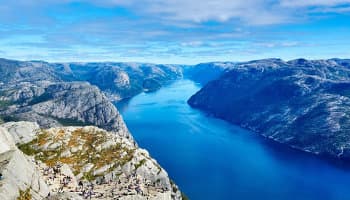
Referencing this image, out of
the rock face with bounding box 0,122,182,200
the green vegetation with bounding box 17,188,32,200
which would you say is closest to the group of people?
the rock face with bounding box 0,122,182,200

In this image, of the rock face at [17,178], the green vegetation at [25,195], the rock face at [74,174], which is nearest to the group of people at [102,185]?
the rock face at [74,174]

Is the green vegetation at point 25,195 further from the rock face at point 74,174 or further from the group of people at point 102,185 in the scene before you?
the group of people at point 102,185

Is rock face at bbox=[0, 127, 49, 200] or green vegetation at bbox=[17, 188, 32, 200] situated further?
green vegetation at bbox=[17, 188, 32, 200]

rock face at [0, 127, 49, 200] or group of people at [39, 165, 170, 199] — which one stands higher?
rock face at [0, 127, 49, 200]

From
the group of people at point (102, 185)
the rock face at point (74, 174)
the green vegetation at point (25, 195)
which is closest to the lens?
the green vegetation at point (25, 195)

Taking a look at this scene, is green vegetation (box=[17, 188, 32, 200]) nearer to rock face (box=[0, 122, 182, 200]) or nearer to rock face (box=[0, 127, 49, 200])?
rock face (box=[0, 127, 49, 200])

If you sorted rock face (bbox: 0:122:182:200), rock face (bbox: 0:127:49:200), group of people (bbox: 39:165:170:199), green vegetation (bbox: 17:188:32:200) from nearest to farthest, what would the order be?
rock face (bbox: 0:127:49:200)
green vegetation (bbox: 17:188:32:200)
rock face (bbox: 0:122:182:200)
group of people (bbox: 39:165:170:199)

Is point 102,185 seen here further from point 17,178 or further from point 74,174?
point 17,178

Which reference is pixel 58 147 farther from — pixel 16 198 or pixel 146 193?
pixel 16 198

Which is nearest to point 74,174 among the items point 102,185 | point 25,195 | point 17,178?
point 102,185
